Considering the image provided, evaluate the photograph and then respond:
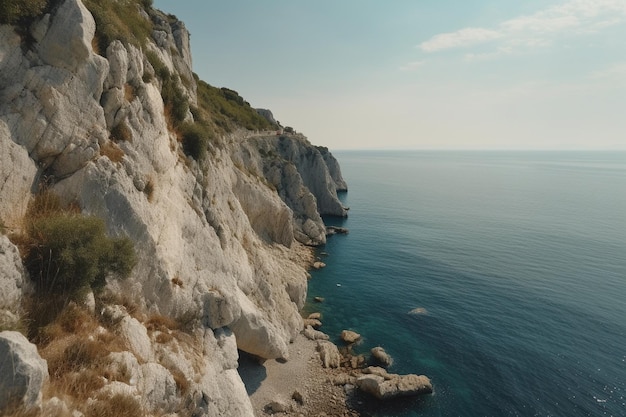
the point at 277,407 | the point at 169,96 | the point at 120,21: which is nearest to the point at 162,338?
the point at 277,407

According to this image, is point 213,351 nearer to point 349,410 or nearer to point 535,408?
point 349,410

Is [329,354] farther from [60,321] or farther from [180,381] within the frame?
[60,321]

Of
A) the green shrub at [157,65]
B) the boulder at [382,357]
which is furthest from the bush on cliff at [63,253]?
the boulder at [382,357]

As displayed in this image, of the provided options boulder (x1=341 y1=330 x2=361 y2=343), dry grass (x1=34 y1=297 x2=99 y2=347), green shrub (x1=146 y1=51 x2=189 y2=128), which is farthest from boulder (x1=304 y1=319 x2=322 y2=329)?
dry grass (x1=34 y1=297 x2=99 y2=347)

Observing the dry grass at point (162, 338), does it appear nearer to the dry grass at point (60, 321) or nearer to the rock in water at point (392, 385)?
the dry grass at point (60, 321)

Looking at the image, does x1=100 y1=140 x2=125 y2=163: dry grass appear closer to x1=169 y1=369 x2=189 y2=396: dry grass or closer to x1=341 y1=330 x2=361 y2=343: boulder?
x1=169 y1=369 x2=189 y2=396: dry grass

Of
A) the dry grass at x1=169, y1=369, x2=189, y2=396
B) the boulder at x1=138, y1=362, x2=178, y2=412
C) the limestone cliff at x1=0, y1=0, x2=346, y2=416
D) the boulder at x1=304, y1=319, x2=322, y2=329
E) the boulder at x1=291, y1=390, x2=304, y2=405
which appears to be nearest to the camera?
the boulder at x1=138, y1=362, x2=178, y2=412
